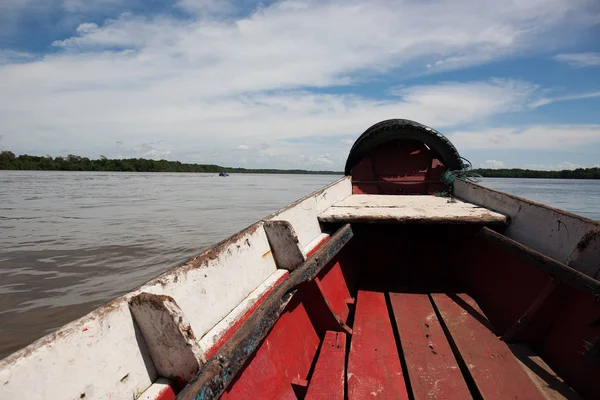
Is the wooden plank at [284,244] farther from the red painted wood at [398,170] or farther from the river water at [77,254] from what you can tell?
the red painted wood at [398,170]

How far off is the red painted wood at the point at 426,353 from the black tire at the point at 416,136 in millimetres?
3195

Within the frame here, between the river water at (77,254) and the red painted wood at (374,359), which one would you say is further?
the river water at (77,254)

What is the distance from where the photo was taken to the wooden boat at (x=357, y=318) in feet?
3.77

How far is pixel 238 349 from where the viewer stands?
4.21 ft

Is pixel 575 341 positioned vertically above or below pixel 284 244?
below

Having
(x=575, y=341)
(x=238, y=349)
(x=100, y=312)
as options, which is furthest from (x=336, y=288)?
(x=100, y=312)

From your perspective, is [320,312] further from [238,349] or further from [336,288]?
[238,349]

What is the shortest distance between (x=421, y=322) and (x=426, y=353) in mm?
465

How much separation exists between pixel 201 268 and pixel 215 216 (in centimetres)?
1124

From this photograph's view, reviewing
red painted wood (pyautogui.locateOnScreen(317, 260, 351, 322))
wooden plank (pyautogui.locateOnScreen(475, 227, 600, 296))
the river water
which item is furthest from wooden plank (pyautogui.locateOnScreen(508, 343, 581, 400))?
the river water

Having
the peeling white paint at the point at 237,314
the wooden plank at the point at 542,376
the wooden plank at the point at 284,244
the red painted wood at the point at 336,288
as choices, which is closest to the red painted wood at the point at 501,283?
the wooden plank at the point at 542,376

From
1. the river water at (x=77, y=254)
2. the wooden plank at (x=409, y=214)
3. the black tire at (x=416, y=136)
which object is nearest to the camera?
the wooden plank at (x=409, y=214)

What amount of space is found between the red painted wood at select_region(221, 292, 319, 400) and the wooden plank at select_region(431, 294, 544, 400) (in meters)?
1.01

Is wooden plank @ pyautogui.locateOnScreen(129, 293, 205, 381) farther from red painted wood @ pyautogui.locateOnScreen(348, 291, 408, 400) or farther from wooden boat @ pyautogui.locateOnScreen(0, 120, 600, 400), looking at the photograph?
red painted wood @ pyautogui.locateOnScreen(348, 291, 408, 400)
